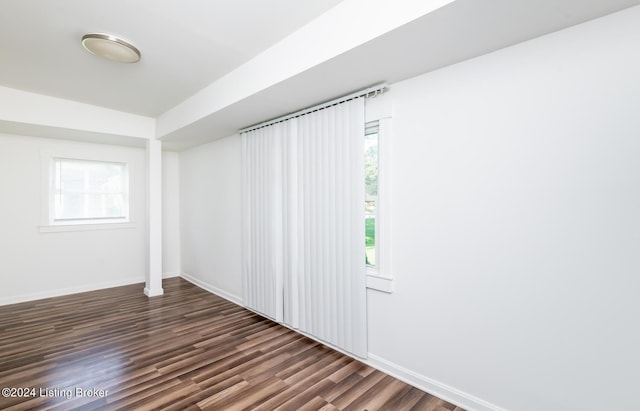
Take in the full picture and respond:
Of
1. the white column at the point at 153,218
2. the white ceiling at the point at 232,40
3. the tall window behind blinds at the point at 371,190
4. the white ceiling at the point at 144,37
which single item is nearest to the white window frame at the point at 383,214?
the tall window behind blinds at the point at 371,190

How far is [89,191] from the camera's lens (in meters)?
4.80

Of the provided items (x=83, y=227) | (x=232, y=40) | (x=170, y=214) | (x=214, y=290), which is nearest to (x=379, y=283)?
(x=232, y=40)

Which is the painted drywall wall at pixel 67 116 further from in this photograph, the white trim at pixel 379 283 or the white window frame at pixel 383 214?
the white trim at pixel 379 283

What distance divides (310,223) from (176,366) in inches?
67.6

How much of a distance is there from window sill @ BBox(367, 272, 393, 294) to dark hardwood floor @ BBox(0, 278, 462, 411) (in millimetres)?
684

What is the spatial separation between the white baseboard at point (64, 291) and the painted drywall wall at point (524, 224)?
15.5 feet

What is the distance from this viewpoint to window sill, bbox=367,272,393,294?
7.97 feet

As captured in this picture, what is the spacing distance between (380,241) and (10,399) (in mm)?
2963

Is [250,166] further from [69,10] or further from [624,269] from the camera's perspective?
[624,269]

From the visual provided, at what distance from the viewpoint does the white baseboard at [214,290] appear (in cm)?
419

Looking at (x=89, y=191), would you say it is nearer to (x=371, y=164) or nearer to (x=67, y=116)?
(x=67, y=116)

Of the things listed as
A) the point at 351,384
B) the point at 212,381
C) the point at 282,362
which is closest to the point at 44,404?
the point at 212,381

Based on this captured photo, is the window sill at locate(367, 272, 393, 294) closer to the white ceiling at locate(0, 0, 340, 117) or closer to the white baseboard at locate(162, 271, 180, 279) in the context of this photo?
the white ceiling at locate(0, 0, 340, 117)

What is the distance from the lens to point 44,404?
206cm
